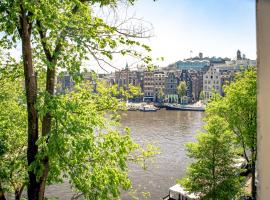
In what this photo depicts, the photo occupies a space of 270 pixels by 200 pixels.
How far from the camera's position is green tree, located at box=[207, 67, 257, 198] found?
9.19m

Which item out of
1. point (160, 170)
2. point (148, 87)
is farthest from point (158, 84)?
point (160, 170)

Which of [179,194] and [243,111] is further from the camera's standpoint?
[179,194]

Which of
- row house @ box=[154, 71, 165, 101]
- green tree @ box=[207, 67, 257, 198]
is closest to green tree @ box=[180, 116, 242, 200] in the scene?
green tree @ box=[207, 67, 257, 198]

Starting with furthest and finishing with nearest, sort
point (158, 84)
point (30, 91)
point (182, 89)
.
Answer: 1. point (158, 84)
2. point (182, 89)
3. point (30, 91)

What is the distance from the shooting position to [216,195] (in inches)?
321

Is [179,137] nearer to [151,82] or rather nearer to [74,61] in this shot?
[74,61]

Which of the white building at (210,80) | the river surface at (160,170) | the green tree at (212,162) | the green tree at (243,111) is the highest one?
the white building at (210,80)

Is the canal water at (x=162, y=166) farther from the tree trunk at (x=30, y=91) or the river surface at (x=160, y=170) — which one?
the tree trunk at (x=30, y=91)

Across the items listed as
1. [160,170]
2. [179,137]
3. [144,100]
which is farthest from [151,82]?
[160,170]

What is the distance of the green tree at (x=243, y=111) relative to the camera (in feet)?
30.1

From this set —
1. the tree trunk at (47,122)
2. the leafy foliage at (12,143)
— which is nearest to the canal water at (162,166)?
the leafy foliage at (12,143)

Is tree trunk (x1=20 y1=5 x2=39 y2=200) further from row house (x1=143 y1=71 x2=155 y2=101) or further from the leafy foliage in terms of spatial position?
row house (x1=143 y1=71 x2=155 y2=101)

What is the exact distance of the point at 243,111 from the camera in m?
9.55

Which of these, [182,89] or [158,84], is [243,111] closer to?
[182,89]
